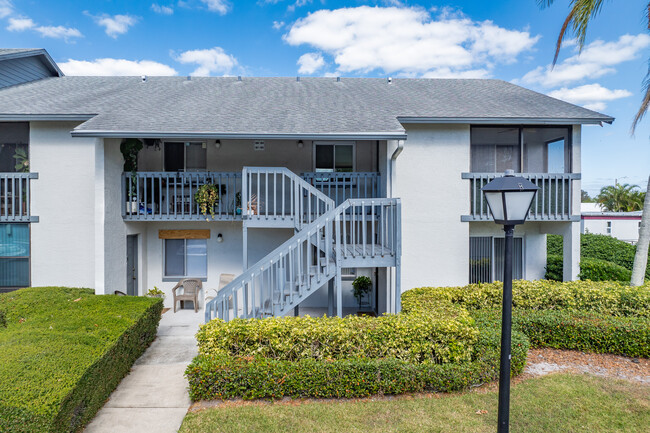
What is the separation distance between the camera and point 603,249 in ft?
50.4

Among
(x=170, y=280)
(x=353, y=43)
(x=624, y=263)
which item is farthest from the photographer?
(x=353, y=43)

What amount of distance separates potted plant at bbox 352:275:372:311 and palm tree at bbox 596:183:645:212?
38.5m

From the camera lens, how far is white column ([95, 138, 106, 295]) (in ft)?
25.2

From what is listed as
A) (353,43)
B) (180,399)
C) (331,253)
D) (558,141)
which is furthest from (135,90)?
(353,43)

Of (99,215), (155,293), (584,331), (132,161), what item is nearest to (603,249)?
(584,331)

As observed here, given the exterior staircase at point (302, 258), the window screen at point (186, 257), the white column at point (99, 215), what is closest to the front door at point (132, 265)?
the window screen at point (186, 257)

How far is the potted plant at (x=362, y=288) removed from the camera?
9625 millimetres

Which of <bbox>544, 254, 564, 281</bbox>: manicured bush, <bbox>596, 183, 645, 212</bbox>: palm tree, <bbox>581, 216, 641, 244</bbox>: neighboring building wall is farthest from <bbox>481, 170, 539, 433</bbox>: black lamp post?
<bbox>596, 183, 645, 212</bbox>: palm tree

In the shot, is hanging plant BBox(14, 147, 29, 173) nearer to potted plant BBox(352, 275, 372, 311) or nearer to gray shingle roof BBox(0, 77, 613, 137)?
gray shingle roof BBox(0, 77, 613, 137)

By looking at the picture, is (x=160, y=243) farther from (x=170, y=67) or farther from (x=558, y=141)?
(x=170, y=67)

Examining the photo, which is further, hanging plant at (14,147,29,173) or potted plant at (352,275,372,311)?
potted plant at (352,275,372,311)

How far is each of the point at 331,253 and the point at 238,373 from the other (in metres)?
2.67

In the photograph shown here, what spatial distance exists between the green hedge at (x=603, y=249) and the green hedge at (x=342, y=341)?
11.8 meters

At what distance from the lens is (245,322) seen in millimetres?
5262
